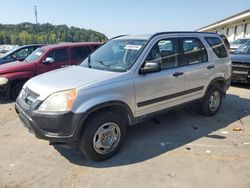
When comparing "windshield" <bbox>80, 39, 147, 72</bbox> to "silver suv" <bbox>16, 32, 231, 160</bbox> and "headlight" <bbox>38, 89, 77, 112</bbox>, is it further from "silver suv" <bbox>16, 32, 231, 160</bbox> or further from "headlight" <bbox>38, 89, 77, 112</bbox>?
"headlight" <bbox>38, 89, 77, 112</bbox>

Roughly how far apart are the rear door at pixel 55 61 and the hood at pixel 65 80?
416cm

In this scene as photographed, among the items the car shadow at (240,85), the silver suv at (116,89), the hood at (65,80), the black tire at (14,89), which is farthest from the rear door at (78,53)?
the car shadow at (240,85)

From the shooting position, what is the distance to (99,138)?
423 cm

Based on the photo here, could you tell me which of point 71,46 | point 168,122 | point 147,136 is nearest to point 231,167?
point 147,136

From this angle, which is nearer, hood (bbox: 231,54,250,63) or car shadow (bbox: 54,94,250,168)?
car shadow (bbox: 54,94,250,168)

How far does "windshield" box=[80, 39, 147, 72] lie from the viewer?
4.61 m

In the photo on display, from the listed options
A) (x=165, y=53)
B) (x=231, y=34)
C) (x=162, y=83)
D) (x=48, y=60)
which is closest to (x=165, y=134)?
(x=162, y=83)

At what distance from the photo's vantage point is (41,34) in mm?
66062

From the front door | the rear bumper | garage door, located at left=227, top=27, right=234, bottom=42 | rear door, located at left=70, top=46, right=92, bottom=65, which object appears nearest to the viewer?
the front door

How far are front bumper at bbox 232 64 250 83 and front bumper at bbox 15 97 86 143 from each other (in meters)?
7.55

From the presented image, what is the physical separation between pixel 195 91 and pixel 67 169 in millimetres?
3034

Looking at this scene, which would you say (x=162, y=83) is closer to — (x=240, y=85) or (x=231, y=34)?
(x=240, y=85)

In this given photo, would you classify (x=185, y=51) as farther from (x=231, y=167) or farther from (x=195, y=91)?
(x=231, y=167)

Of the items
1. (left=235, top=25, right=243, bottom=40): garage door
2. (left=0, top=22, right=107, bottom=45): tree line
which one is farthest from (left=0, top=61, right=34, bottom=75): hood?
(left=0, top=22, right=107, bottom=45): tree line
